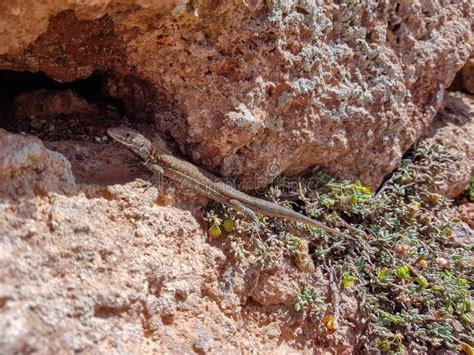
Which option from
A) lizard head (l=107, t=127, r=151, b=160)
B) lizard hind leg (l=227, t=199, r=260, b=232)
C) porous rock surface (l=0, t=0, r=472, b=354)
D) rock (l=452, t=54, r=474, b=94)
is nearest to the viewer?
porous rock surface (l=0, t=0, r=472, b=354)

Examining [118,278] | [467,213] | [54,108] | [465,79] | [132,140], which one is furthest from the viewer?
[465,79]

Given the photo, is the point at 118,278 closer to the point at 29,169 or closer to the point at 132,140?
the point at 29,169

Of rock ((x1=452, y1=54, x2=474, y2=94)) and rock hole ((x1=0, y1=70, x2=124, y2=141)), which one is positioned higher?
rock ((x1=452, y1=54, x2=474, y2=94))

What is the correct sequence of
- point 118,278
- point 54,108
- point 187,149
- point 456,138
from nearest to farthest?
point 118,278
point 54,108
point 187,149
point 456,138

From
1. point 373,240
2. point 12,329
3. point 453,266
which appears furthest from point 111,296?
point 453,266

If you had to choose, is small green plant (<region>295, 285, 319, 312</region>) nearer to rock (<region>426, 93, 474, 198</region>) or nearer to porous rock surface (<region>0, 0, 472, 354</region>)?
porous rock surface (<region>0, 0, 472, 354</region>)

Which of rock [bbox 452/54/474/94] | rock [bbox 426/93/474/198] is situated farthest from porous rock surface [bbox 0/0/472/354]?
rock [bbox 452/54/474/94]

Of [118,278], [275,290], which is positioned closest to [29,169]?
[118,278]
